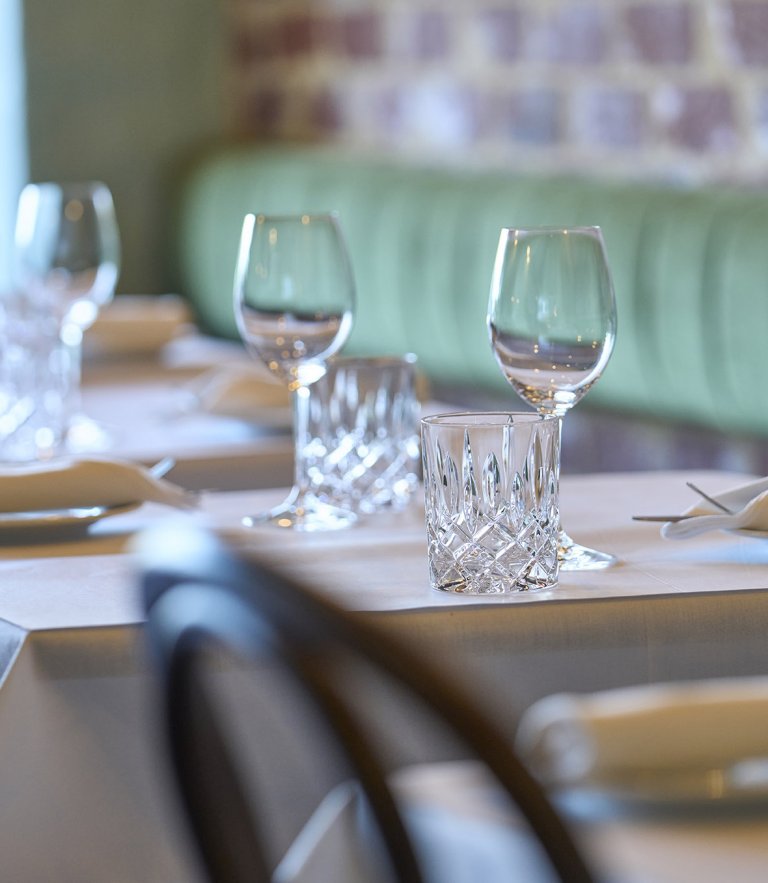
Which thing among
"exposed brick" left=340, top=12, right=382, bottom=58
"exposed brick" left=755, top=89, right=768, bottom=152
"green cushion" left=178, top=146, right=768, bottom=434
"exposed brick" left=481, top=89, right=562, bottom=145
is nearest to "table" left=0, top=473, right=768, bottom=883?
"green cushion" left=178, top=146, right=768, bottom=434

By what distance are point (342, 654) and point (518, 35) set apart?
3.26 meters

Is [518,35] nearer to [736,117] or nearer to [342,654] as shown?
[736,117]

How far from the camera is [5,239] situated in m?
4.83

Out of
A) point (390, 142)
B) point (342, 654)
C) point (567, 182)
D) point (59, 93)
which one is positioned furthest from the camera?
point (59, 93)

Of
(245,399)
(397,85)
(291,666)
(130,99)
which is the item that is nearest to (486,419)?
(291,666)

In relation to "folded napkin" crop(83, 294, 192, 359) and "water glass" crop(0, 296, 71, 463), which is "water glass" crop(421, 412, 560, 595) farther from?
"folded napkin" crop(83, 294, 192, 359)

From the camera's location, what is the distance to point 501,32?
374 cm

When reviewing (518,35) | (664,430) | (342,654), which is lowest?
(664,430)

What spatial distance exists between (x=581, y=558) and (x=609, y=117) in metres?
2.34

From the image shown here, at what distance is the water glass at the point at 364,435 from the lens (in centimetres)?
148

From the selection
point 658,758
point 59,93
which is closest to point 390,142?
point 59,93

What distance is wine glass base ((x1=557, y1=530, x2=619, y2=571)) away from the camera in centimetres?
122

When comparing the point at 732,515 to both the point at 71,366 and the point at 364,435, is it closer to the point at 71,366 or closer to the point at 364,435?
the point at 364,435

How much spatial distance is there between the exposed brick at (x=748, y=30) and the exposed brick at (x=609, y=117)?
340mm
